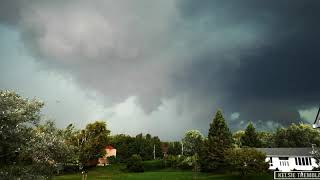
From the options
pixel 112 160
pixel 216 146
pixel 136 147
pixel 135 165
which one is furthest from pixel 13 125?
pixel 136 147

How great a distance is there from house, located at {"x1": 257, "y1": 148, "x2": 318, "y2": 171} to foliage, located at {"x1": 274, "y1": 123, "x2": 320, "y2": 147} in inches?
1202

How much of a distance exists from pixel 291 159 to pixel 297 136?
36.4 meters

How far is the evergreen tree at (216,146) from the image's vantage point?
95.8 meters

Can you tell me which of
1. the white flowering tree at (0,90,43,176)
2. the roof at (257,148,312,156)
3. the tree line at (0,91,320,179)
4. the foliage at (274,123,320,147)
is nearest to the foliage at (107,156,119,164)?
the tree line at (0,91,320,179)

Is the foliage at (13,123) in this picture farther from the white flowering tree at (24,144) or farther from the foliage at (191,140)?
the foliage at (191,140)

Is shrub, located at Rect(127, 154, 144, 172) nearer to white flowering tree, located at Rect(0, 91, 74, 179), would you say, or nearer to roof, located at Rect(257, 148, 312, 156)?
roof, located at Rect(257, 148, 312, 156)

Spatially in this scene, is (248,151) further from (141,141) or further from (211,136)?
(141,141)

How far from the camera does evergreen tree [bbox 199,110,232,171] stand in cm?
9575

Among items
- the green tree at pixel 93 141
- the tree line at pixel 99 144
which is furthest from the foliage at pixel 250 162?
the green tree at pixel 93 141

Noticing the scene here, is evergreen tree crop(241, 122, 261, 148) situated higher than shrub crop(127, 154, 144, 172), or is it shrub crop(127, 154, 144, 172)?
evergreen tree crop(241, 122, 261, 148)

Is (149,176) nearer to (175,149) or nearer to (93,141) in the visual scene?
(93,141)

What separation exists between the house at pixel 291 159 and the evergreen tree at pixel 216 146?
637 inches

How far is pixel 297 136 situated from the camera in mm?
136875

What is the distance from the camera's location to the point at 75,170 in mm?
112062
